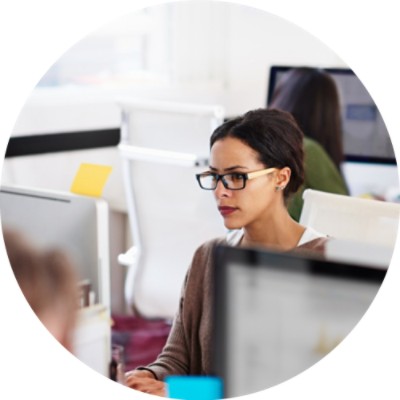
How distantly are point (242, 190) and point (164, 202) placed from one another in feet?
0.84

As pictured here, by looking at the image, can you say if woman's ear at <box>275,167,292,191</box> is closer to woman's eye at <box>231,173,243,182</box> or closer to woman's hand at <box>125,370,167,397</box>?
woman's eye at <box>231,173,243,182</box>

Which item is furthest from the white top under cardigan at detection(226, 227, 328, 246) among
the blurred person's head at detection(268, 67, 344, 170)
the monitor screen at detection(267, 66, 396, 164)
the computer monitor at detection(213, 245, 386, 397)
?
the monitor screen at detection(267, 66, 396, 164)

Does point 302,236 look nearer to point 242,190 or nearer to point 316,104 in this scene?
point 242,190

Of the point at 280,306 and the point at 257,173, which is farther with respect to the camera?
the point at 257,173

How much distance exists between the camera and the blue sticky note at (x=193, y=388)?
2.71 ft

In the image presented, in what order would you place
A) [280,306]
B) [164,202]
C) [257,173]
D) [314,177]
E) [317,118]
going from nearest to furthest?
[280,306] → [257,173] → [314,177] → [164,202] → [317,118]

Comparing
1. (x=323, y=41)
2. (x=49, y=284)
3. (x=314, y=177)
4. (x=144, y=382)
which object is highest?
(x=323, y=41)

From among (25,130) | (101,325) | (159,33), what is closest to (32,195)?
(101,325)

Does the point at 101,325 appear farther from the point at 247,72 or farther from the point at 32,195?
the point at 247,72

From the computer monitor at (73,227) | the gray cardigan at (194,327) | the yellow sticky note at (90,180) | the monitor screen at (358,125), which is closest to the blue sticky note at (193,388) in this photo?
the gray cardigan at (194,327)

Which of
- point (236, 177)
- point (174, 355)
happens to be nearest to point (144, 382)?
point (174, 355)

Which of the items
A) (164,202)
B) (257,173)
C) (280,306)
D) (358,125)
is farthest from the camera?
(358,125)

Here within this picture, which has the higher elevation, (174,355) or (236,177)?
(236,177)

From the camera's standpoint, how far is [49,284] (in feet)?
2.95
